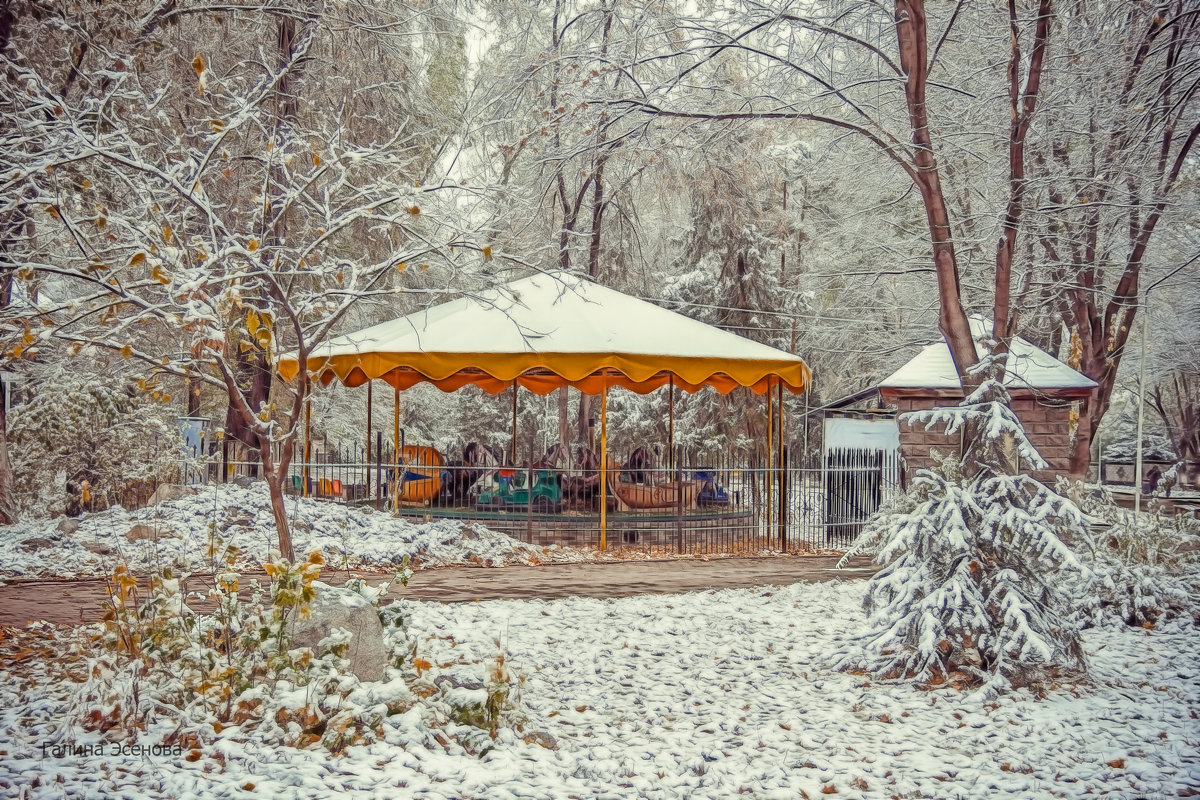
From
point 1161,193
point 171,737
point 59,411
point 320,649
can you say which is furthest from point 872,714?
point 59,411

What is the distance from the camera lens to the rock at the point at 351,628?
17.7ft

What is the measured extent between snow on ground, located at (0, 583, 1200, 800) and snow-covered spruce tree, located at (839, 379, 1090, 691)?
29 cm

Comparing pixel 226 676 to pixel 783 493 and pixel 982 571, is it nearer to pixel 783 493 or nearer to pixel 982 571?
pixel 982 571

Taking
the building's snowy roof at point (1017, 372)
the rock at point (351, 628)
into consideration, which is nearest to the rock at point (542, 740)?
the rock at point (351, 628)

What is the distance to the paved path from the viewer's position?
8156 mm

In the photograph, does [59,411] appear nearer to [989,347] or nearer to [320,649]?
[320,649]

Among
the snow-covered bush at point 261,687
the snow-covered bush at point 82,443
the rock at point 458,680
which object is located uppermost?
the snow-covered bush at point 82,443

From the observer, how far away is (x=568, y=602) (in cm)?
931

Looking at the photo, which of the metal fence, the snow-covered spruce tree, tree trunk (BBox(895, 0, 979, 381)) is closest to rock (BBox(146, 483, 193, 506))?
the metal fence

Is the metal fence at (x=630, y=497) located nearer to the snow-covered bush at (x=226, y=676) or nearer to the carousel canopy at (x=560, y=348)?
the carousel canopy at (x=560, y=348)

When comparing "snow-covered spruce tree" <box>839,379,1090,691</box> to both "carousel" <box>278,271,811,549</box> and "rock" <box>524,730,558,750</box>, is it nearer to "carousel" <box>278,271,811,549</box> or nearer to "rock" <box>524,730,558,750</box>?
"rock" <box>524,730,558,750</box>

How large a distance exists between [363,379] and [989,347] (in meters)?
10.3

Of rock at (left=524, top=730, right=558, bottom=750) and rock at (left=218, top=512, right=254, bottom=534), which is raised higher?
rock at (left=218, top=512, right=254, bottom=534)

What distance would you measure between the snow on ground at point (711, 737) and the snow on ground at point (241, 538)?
11.2ft
